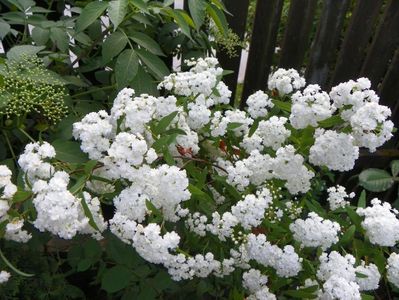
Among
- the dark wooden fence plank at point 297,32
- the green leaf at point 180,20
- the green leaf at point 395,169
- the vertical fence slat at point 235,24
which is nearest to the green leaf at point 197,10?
the green leaf at point 180,20

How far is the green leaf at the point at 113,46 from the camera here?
1396mm

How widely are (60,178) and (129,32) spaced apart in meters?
0.69

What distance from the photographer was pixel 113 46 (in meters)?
1.41

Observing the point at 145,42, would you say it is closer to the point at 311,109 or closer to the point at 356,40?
the point at 311,109

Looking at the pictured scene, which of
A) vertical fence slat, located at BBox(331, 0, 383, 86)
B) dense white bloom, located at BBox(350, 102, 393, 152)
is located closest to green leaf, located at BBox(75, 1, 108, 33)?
dense white bloom, located at BBox(350, 102, 393, 152)

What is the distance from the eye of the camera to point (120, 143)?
3.14ft

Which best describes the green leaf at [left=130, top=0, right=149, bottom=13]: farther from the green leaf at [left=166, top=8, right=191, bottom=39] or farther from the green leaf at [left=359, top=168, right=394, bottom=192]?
the green leaf at [left=359, top=168, right=394, bottom=192]

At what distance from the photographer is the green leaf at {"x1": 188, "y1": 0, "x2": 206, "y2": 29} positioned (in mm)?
1379

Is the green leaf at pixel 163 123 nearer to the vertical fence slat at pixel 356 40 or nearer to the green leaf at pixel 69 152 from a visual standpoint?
the green leaf at pixel 69 152

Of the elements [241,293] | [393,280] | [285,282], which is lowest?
[241,293]

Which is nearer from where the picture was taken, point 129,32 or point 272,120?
point 272,120

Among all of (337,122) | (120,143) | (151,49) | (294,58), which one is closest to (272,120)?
(337,122)

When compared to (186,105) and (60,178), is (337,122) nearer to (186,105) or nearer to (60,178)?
(186,105)

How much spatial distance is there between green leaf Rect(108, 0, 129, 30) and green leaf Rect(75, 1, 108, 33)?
1.2 inches
